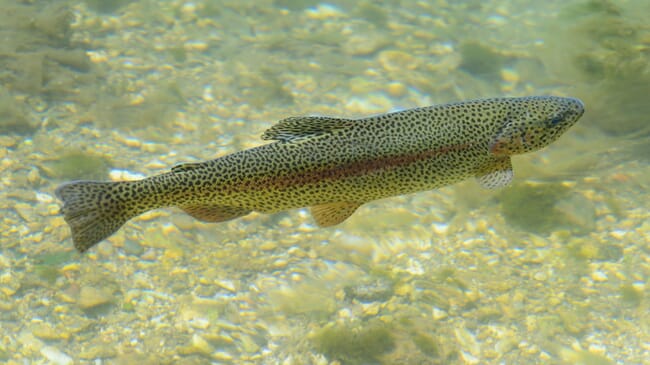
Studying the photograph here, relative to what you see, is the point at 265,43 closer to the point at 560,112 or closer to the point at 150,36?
the point at 150,36

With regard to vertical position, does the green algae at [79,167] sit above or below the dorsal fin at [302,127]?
below

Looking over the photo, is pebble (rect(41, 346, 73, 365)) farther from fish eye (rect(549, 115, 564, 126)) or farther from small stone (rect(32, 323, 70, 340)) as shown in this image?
fish eye (rect(549, 115, 564, 126))

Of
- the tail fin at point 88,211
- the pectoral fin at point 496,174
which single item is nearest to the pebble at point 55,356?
the tail fin at point 88,211

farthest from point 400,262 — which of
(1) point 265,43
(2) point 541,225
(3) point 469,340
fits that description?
(1) point 265,43

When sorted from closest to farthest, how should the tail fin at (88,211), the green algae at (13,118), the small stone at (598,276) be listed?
the tail fin at (88,211) → the small stone at (598,276) → the green algae at (13,118)

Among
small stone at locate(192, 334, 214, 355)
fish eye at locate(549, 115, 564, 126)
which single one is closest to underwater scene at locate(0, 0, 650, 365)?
small stone at locate(192, 334, 214, 355)

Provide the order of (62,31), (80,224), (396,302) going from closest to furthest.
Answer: (80,224), (396,302), (62,31)

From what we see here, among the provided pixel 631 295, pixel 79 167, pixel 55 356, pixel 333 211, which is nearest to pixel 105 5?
pixel 79 167

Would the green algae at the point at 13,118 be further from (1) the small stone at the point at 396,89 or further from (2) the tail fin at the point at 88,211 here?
(1) the small stone at the point at 396,89
